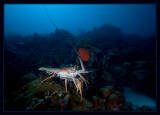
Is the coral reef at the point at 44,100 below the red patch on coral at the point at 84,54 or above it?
below

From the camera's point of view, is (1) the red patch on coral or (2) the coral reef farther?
(1) the red patch on coral

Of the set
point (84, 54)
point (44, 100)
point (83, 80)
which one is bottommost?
point (44, 100)

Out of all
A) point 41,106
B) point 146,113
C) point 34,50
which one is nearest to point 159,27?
Answer: point 146,113

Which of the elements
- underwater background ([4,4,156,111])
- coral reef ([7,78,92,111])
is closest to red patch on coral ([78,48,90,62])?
underwater background ([4,4,156,111])

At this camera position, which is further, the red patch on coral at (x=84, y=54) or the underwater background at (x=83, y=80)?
the red patch on coral at (x=84, y=54)

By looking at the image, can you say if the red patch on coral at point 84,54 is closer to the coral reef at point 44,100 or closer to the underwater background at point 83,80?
the underwater background at point 83,80

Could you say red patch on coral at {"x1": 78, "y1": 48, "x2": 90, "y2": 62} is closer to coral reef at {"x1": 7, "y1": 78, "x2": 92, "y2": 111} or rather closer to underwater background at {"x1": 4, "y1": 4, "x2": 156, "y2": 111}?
underwater background at {"x1": 4, "y1": 4, "x2": 156, "y2": 111}

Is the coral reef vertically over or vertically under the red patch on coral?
under

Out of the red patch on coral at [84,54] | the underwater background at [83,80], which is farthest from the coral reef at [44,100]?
the red patch on coral at [84,54]

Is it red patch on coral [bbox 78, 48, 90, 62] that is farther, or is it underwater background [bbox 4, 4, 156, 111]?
red patch on coral [bbox 78, 48, 90, 62]

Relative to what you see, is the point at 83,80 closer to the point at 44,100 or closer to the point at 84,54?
the point at 44,100

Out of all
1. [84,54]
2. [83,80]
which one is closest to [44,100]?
[83,80]
